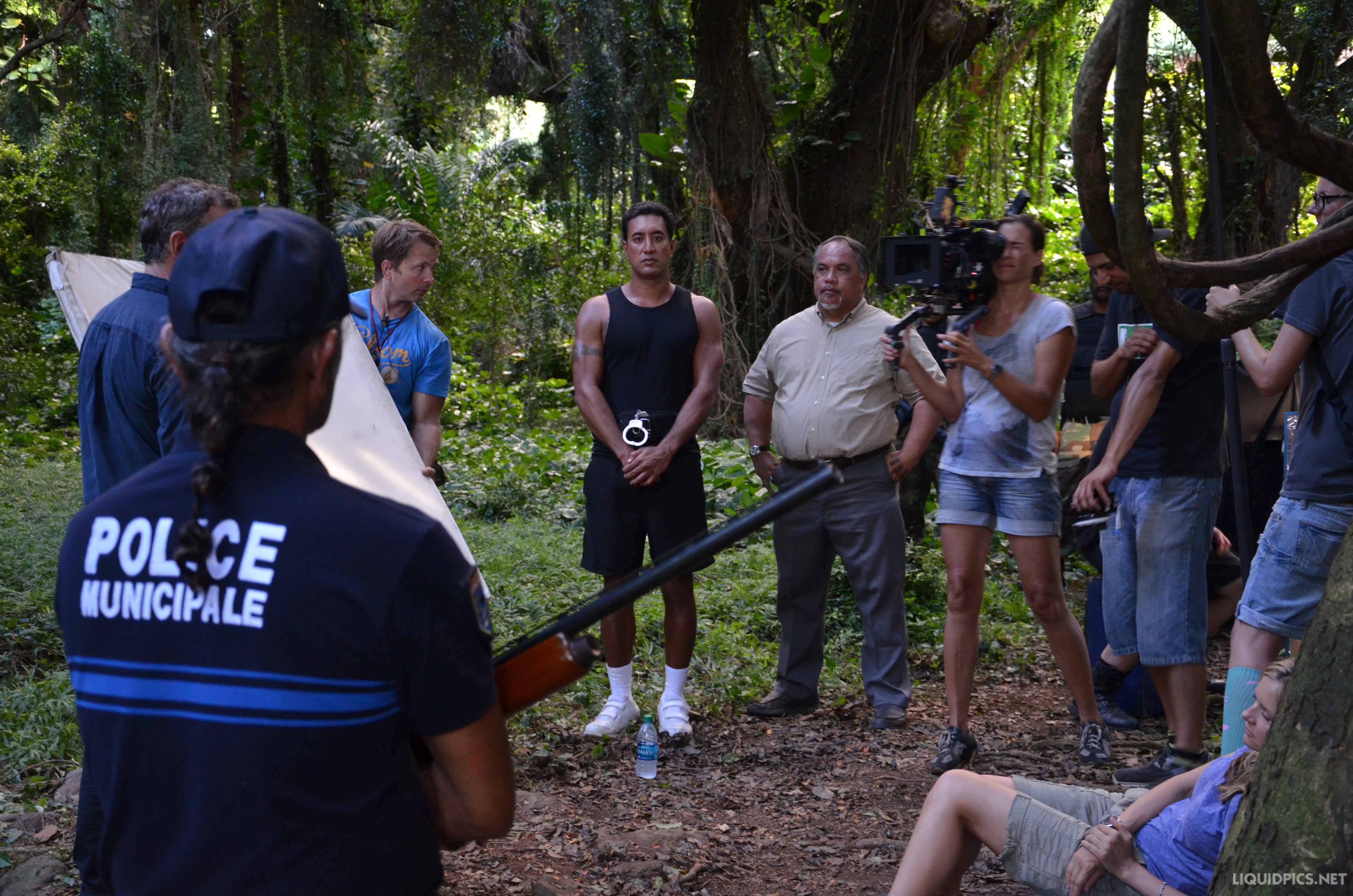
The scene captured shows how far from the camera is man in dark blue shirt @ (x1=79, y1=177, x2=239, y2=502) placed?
302 cm

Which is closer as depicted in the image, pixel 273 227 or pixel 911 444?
pixel 273 227

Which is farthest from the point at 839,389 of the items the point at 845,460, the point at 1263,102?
the point at 1263,102

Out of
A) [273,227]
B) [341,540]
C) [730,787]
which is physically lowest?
[730,787]

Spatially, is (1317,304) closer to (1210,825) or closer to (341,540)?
(1210,825)

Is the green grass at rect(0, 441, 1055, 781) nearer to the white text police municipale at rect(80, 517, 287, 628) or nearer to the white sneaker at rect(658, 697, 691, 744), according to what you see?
the white sneaker at rect(658, 697, 691, 744)

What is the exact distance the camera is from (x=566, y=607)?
666 cm

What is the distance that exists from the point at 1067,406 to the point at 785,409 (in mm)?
1520

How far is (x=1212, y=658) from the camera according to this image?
6070 millimetres

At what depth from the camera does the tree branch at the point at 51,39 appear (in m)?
7.05

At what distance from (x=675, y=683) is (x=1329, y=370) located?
2836 millimetres

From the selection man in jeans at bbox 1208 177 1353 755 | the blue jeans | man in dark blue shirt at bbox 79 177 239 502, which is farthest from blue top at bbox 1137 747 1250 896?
man in dark blue shirt at bbox 79 177 239 502

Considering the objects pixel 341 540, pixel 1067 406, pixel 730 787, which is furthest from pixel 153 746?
pixel 1067 406

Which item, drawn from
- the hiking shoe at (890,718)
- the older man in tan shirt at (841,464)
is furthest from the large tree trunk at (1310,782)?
the hiking shoe at (890,718)
